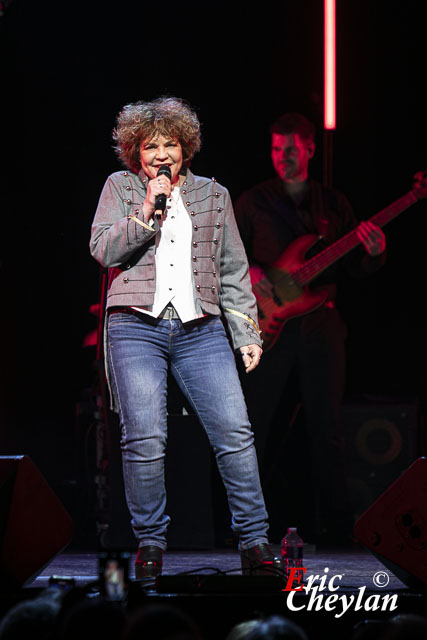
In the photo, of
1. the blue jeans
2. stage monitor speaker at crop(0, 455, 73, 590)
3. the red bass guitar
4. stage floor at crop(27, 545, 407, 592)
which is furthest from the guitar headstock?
stage monitor speaker at crop(0, 455, 73, 590)

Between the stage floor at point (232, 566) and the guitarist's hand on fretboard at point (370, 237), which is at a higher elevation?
the guitarist's hand on fretboard at point (370, 237)

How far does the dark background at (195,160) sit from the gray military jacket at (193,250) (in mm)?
1925

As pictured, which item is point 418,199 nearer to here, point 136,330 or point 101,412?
point 101,412

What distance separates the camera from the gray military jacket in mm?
2934

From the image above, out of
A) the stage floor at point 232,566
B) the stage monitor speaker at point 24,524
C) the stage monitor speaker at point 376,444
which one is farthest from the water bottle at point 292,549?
the stage monitor speaker at point 376,444

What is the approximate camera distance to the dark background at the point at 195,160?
16.6 ft

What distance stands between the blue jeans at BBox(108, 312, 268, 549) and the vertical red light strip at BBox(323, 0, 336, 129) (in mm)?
2468

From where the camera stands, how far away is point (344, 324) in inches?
191

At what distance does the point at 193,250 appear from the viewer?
3.06m

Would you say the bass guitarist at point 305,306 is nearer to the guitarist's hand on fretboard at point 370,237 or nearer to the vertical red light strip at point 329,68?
the guitarist's hand on fretboard at point 370,237

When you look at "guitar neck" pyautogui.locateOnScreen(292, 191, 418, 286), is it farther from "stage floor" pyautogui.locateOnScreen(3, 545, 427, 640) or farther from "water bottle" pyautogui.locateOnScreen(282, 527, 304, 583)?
"stage floor" pyautogui.locateOnScreen(3, 545, 427, 640)

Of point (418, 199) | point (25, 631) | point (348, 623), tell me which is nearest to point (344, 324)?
point (418, 199)

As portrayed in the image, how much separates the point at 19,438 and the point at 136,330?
96.3 inches

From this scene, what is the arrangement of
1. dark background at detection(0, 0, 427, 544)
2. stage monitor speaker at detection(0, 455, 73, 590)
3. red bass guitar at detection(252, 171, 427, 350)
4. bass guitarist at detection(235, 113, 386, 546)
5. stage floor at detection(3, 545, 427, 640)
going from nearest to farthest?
stage floor at detection(3, 545, 427, 640), stage monitor speaker at detection(0, 455, 73, 590), bass guitarist at detection(235, 113, 386, 546), red bass guitar at detection(252, 171, 427, 350), dark background at detection(0, 0, 427, 544)
